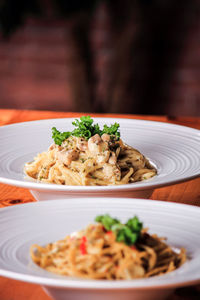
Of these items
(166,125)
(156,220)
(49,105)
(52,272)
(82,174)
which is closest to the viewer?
(52,272)

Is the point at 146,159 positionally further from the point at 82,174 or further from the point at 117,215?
the point at 117,215

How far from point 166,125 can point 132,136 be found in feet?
0.39

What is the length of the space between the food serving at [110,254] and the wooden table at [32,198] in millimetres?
114

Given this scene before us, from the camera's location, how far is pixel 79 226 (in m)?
1.02

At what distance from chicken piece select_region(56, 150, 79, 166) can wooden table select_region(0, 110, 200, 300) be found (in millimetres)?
141

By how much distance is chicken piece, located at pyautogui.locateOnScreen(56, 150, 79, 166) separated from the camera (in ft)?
4.75

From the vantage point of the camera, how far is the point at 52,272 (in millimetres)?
877

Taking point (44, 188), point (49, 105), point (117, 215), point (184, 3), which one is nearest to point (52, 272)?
point (117, 215)

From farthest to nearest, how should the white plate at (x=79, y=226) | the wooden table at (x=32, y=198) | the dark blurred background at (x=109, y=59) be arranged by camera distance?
the dark blurred background at (x=109, y=59)
the wooden table at (x=32, y=198)
the white plate at (x=79, y=226)

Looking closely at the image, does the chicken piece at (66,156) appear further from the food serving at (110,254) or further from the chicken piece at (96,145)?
the food serving at (110,254)

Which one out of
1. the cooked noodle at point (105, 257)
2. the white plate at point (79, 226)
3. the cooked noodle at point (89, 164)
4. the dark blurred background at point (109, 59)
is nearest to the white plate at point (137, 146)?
the cooked noodle at point (89, 164)

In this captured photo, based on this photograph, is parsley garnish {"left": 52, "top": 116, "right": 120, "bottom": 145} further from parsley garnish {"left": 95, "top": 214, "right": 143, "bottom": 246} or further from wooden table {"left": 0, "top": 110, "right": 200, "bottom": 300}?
parsley garnish {"left": 95, "top": 214, "right": 143, "bottom": 246}

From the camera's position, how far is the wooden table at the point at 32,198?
39.4 inches

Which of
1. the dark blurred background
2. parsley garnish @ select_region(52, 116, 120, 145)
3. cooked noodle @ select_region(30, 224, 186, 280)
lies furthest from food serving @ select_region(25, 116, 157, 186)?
the dark blurred background
